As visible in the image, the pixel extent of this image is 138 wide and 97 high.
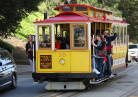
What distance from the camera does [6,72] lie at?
12820mm

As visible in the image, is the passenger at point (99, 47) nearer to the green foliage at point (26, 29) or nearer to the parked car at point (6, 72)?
the parked car at point (6, 72)

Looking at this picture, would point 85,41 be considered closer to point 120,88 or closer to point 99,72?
point 99,72

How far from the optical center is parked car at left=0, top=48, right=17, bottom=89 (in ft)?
40.9

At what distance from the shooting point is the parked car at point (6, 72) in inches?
490

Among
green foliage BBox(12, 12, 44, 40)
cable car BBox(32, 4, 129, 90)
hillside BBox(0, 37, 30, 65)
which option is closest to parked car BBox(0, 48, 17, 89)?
cable car BBox(32, 4, 129, 90)

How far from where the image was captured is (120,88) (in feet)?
43.6

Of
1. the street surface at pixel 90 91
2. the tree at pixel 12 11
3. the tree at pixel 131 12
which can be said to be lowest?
the street surface at pixel 90 91

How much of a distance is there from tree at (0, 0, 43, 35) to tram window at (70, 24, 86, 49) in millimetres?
9592

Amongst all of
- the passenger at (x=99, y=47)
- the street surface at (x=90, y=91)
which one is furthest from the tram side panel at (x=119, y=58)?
the passenger at (x=99, y=47)

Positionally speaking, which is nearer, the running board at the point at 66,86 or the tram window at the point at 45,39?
the running board at the point at 66,86

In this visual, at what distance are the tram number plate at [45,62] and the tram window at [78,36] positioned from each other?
0.90 metres

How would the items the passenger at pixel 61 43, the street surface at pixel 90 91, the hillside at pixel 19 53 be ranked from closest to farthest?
the street surface at pixel 90 91, the passenger at pixel 61 43, the hillside at pixel 19 53

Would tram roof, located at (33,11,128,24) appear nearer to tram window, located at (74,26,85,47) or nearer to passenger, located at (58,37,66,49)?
tram window, located at (74,26,85,47)

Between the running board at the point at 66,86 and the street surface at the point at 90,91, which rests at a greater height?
the running board at the point at 66,86
